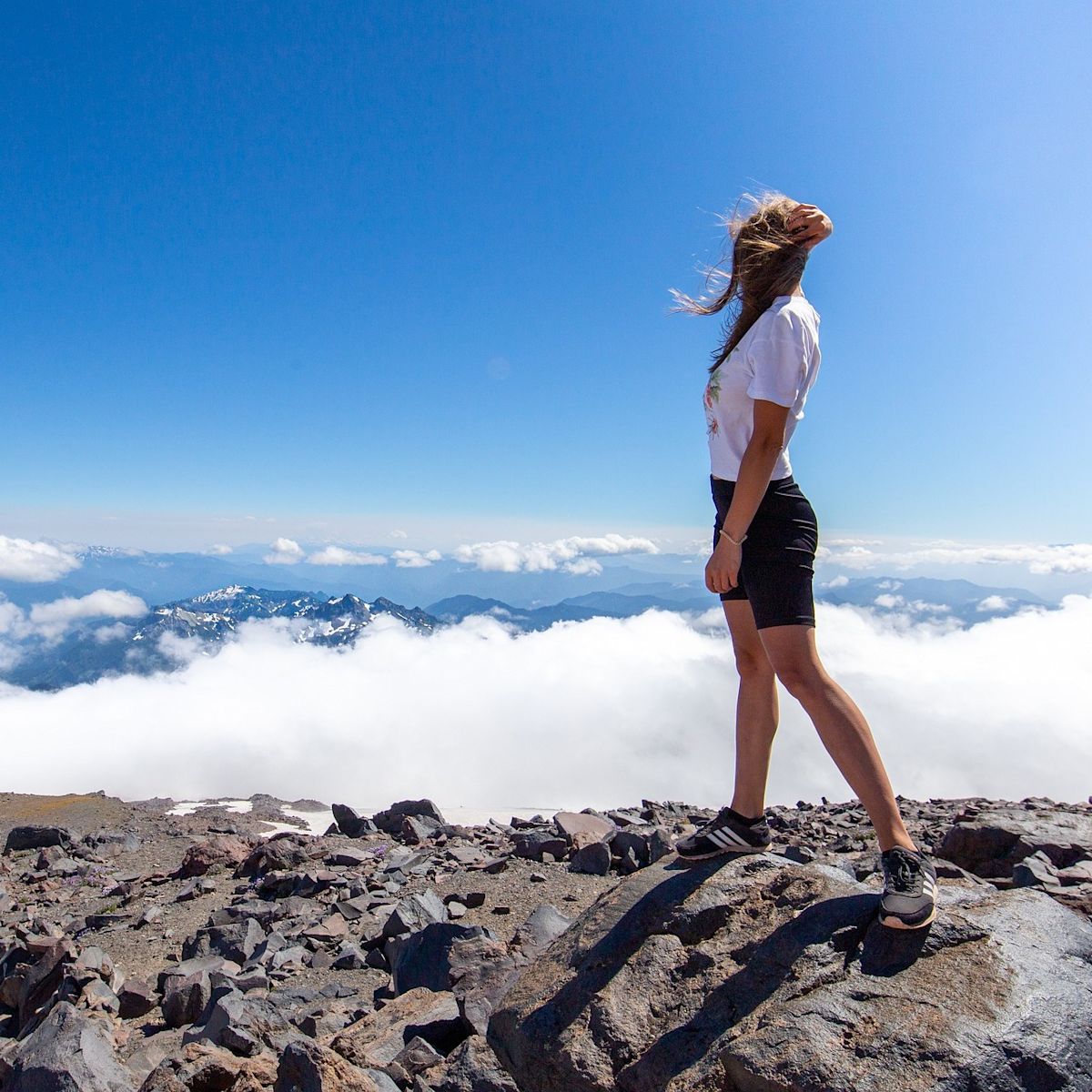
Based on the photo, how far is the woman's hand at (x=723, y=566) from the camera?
13.7ft

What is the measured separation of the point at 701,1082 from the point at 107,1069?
4067mm

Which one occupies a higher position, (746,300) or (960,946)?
(746,300)

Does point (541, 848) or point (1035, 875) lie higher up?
point (1035, 875)

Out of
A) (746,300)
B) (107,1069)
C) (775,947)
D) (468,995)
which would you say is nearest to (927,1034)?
(775,947)

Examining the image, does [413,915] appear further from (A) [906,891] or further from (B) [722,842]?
(A) [906,891]

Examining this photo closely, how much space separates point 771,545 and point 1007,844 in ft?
26.6

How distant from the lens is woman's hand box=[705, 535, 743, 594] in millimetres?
4188

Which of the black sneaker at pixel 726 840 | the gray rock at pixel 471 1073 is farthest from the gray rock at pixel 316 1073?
the black sneaker at pixel 726 840

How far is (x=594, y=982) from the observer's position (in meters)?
4.06

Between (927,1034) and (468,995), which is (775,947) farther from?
(468,995)

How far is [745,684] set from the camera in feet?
15.4

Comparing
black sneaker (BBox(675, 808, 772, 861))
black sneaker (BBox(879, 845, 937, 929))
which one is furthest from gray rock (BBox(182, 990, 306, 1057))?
black sneaker (BBox(879, 845, 937, 929))

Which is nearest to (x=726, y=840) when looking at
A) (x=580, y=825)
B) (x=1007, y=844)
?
(x=1007, y=844)

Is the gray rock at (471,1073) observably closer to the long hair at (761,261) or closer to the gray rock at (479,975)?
the gray rock at (479,975)
